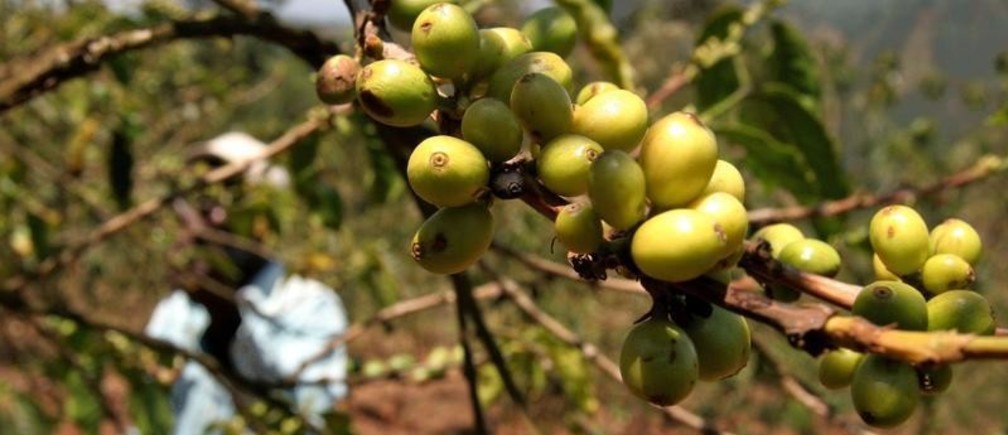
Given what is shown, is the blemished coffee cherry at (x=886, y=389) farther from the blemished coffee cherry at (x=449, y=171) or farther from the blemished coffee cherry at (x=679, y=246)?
the blemished coffee cherry at (x=449, y=171)

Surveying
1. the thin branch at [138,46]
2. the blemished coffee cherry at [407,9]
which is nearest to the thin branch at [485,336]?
the thin branch at [138,46]

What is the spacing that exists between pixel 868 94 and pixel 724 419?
10.2 feet

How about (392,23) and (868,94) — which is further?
(868,94)

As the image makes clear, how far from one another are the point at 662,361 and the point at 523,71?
8.5 inches

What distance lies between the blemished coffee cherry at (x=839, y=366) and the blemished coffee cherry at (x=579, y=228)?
18 centimetres

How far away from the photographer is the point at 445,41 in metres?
0.67

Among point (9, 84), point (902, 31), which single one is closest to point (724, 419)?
point (9, 84)

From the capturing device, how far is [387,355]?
9648mm

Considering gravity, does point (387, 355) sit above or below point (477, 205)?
below

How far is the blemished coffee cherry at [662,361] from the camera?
575mm

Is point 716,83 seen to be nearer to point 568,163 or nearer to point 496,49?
point 496,49

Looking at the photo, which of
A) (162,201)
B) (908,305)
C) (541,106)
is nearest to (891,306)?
(908,305)

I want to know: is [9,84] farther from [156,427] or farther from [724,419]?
[724,419]

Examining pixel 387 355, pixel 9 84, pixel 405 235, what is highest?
pixel 9 84
